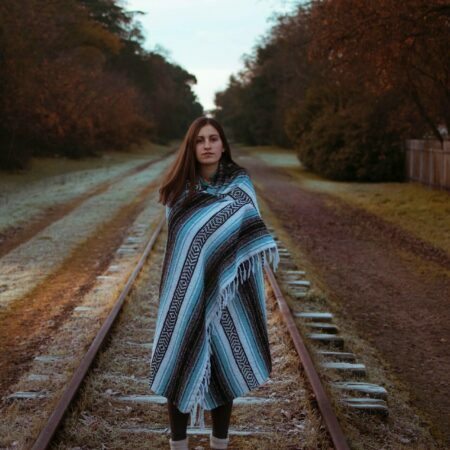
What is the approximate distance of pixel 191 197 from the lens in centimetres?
339

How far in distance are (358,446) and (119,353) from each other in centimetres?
251

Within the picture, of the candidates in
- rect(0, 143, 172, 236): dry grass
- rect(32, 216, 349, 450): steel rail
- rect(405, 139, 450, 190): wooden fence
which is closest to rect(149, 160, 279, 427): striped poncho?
rect(32, 216, 349, 450): steel rail

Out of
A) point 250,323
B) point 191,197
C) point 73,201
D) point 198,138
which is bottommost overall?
point 73,201

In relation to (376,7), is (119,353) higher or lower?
lower

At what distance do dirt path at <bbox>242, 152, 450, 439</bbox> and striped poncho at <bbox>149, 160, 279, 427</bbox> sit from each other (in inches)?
85.4

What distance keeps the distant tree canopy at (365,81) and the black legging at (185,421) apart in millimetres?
12632

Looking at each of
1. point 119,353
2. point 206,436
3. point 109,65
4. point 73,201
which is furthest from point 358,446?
point 109,65

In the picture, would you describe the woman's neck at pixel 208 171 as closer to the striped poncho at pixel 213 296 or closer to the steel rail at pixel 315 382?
the striped poncho at pixel 213 296

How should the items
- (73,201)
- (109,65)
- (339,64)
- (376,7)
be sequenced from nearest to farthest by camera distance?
(376,7)
(339,64)
(73,201)
(109,65)

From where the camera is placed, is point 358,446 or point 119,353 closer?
point 358,446

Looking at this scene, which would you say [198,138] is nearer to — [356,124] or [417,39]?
[417,39]

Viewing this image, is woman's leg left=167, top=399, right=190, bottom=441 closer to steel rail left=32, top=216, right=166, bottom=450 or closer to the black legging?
the black legging

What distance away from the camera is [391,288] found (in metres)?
9.63

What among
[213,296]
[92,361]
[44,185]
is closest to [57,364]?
[92,361]
